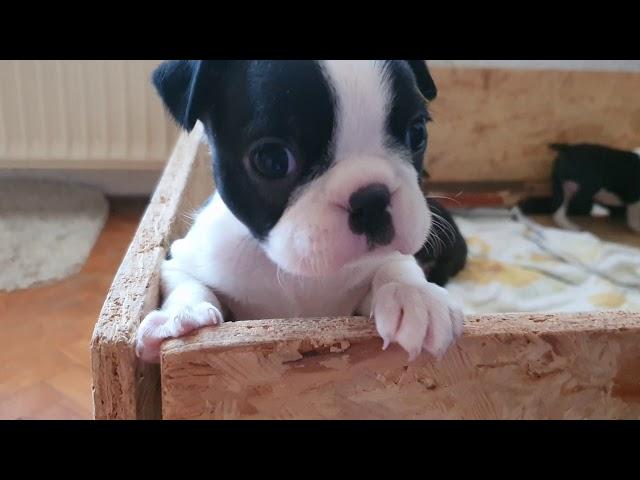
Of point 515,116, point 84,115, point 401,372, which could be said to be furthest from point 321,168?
A: point 84,115

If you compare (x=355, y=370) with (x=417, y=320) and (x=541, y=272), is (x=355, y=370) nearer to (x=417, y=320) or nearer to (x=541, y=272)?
(x=417, y=320)

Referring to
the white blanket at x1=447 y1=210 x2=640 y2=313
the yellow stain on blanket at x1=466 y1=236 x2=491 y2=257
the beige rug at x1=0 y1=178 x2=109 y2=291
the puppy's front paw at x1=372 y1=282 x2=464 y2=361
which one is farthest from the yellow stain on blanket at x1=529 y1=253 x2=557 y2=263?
the beige rug at x1=0 y1=178 x2=109 y2=291

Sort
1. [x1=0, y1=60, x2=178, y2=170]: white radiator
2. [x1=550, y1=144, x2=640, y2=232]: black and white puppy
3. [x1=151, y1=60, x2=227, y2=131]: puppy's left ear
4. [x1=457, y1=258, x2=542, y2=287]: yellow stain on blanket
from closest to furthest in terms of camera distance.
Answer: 1. [x1=151, y1=60, x2=227, y2=131]: puppy's left ear
2. [x1=457, y1=258, x2=542, y2=287]: yellow stain on blanket
3. [x1=550, y1=144, x2=640, y2=232]: black and white puppy
4. [x1=0, y1=60, x2=178, y2=170]: white radiator

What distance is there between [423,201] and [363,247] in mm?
127

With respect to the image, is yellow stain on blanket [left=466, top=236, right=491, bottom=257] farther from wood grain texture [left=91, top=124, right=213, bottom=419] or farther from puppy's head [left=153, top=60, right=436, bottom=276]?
puppy's head [left=153, top=60, right=436, bottom=276]

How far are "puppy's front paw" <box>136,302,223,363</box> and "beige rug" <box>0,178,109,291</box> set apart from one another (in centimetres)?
144

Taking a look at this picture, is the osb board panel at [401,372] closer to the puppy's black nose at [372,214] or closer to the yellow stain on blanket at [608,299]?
the puppy's black nose at [372,214]

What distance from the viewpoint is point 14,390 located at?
1.83 m

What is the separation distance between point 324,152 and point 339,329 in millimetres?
226

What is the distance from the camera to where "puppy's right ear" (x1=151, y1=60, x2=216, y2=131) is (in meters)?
0.99

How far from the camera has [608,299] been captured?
1.69 m

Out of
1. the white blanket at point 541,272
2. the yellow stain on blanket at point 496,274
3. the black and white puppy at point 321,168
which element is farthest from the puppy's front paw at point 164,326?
the yellow stain on blanket at point 496,274
